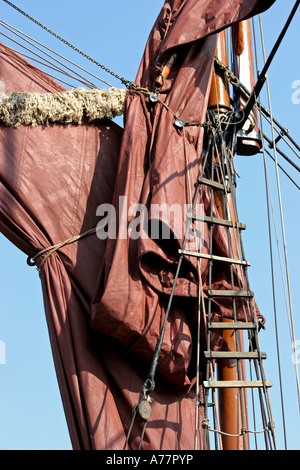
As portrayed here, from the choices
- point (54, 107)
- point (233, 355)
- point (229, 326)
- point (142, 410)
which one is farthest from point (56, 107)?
point (142, 410)

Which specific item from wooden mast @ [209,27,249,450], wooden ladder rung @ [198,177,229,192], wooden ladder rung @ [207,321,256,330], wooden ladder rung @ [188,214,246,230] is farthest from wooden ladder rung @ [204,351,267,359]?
wooden ladder rung @ [198,177,229,192]

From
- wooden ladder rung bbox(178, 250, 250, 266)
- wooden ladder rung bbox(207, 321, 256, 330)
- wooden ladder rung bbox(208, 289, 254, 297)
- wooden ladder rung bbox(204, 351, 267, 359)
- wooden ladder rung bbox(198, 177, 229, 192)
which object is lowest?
wooden ladder rung bbox(204, 351, 267, 359)

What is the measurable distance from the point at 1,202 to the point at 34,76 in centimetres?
113

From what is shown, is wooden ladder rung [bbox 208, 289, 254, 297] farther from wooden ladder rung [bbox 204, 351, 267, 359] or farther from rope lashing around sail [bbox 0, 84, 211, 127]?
rope lashing around sail [bbox 0, 84, 211, 127]

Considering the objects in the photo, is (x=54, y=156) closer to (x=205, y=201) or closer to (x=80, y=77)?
Answer: (x=80, y=77)

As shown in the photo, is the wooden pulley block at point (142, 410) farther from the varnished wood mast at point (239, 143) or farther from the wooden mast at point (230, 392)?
the wooden mast at point (230, 392)

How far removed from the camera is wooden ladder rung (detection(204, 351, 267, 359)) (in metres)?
4.63

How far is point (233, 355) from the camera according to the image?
4664 millimetres

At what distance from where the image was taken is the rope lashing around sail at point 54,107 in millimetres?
5676

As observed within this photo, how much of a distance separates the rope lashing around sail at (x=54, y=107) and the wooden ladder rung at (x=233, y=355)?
198 cm

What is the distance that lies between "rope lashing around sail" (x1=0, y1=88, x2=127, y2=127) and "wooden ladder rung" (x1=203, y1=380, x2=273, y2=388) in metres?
2.17

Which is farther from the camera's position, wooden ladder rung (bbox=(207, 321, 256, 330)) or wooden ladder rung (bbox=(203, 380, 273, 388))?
wooden ladder rung (bbox=(207, 321, 256, 330))

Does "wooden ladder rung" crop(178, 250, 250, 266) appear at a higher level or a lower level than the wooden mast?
higher

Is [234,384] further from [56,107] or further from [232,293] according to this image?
[56,107]
